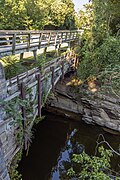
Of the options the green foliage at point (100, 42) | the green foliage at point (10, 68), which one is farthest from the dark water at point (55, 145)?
the green foliage at point (10, 68)

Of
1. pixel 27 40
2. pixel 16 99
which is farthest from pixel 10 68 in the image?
pixel 16 99

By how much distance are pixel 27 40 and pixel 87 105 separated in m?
7.01

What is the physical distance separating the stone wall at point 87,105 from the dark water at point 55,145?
0.56 meters

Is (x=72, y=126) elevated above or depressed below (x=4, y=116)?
below

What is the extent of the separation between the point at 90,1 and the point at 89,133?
1117 cm

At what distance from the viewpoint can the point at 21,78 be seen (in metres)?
8.21

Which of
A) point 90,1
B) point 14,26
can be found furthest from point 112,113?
point 14,26

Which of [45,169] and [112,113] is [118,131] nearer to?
[112,113]

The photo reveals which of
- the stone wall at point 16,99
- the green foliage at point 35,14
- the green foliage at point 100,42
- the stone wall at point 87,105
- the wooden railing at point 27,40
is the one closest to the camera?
the stone wall at point 16,99

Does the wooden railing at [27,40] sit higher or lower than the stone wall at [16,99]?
higher

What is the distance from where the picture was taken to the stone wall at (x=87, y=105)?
45.7ft

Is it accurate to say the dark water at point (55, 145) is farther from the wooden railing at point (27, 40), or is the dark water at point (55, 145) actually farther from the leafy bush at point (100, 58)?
the wooden railing at point (27, 40)

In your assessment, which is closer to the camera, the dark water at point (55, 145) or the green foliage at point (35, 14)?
the dark water at point (55, 145)

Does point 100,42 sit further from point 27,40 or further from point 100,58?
point 27,40
